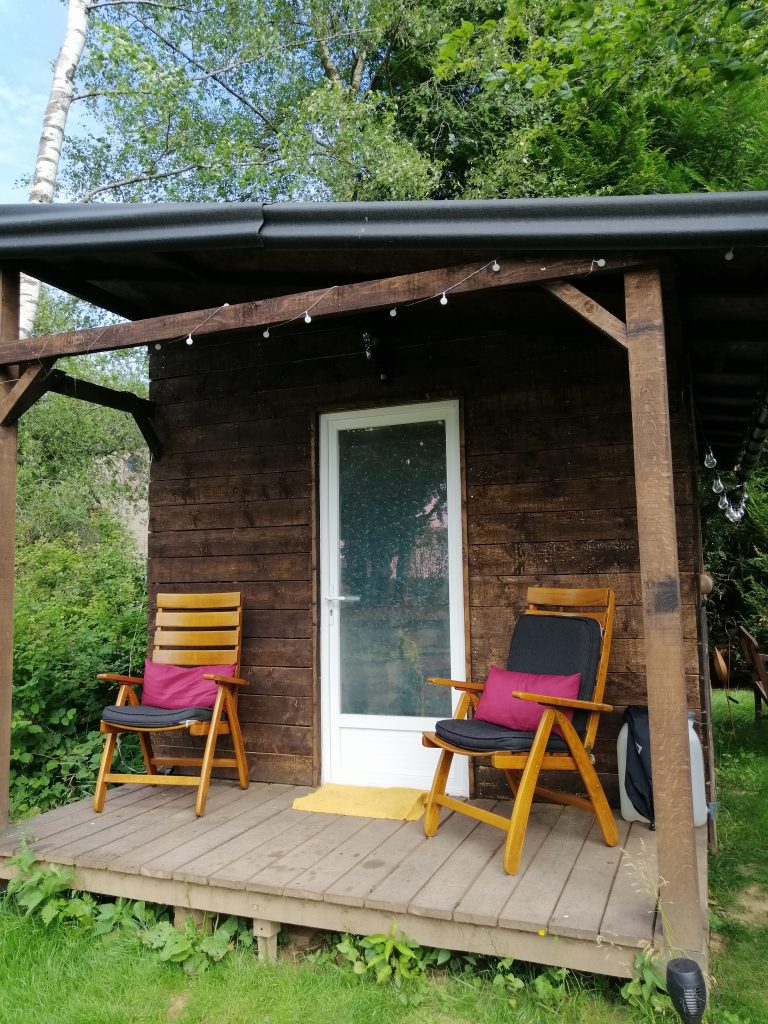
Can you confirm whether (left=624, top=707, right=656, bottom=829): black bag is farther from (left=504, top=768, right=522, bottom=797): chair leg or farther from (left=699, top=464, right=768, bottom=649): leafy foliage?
(left=699, top=464, right=768, bottom=649): leafy foliage

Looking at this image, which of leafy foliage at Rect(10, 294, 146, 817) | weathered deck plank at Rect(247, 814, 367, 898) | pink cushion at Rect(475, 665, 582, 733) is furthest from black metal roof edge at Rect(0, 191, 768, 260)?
leafy foliage at Rect(10, 294, 146, 817)

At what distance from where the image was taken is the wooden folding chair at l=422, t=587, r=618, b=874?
275 cm

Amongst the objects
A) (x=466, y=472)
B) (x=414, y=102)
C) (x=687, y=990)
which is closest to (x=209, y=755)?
(x=466, y=472)

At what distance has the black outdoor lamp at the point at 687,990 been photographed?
198 centimetres

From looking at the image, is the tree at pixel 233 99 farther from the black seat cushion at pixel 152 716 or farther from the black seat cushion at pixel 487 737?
the black seat cushion at pixel 487 737

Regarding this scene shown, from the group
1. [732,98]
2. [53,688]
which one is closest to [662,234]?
[53,688]

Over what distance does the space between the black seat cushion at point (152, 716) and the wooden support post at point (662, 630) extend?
2086 millimetres

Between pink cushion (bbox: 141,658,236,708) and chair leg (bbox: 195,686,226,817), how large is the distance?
13 cm

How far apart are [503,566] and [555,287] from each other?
61.2 inches

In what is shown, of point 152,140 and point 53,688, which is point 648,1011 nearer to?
point 53,688

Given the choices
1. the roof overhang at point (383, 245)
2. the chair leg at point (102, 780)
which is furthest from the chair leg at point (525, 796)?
the chair leg at point (102, 780)

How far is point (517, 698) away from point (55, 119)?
996cm

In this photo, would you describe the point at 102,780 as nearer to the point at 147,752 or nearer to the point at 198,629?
the point at 147,752

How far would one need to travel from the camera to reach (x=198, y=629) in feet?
14.0
